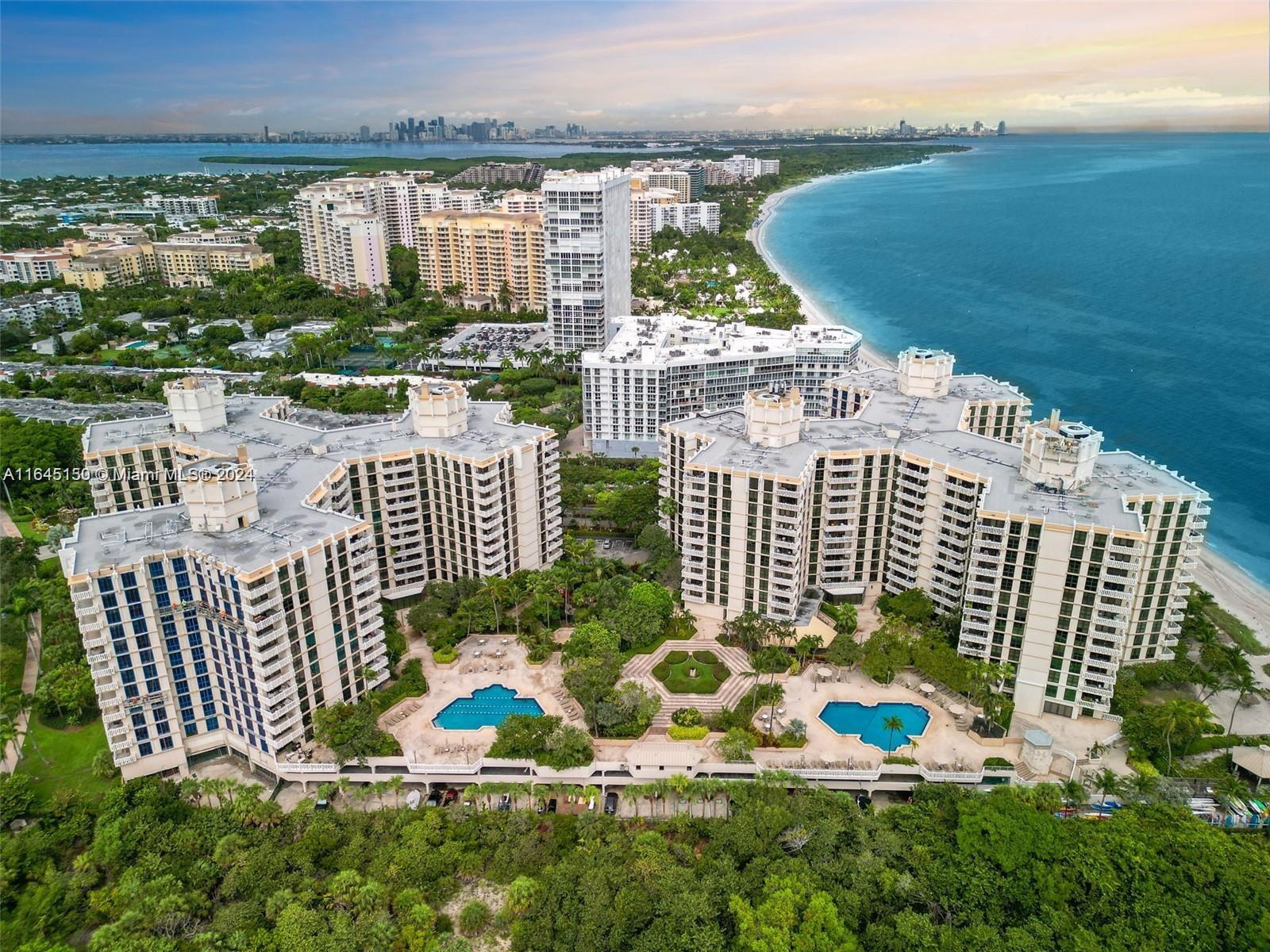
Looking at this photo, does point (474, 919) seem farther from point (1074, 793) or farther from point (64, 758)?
point (1074, 793)

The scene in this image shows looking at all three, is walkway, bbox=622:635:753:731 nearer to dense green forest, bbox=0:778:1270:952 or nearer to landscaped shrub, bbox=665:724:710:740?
landscaped shrub, bbox=665:724:710:740

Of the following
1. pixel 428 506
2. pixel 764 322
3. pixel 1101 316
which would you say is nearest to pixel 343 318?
pixel 764 322

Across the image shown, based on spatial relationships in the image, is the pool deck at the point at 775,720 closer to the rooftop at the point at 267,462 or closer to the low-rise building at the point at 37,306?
the rooftop at the point at 267,462

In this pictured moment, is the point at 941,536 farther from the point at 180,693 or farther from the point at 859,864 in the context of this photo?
the point at 180,693

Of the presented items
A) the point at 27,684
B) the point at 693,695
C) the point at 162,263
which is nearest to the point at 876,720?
the point at 693,695

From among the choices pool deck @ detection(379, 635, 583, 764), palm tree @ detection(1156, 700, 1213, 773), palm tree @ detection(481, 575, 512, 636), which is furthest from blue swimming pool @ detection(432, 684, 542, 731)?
palm tree @ detection(1156, 700, 1213, 773)

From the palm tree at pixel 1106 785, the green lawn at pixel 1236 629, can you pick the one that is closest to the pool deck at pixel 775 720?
the palm tree at pixel 1106 785

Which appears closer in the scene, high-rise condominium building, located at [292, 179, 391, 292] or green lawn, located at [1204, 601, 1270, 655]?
green lawn, located at [1204, 601, 1270, 655]
